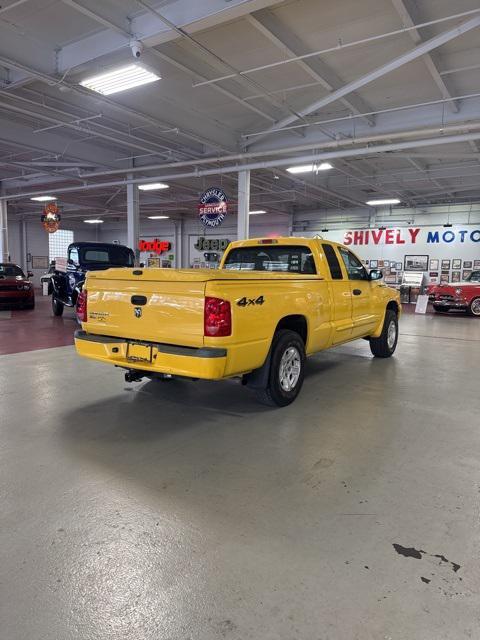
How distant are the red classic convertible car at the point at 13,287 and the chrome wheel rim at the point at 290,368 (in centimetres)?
1148

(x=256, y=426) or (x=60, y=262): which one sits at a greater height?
(x=60, y=262)

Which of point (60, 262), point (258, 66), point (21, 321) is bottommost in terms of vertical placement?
point (21, 321)

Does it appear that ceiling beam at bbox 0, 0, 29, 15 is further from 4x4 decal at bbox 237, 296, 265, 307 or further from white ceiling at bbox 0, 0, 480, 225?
4x4 decal at bbox 237, 296, 265, 307

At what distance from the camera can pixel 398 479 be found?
306cm

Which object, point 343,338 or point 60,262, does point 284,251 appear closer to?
point 343,338

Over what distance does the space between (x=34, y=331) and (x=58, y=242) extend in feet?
85.4

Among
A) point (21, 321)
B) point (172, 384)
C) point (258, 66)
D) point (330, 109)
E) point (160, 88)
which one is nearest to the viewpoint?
point (172, 384)

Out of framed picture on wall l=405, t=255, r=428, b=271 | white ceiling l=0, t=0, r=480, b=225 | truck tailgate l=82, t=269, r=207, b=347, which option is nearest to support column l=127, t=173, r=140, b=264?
white ceiling l=0, t=0, r=480, b=225

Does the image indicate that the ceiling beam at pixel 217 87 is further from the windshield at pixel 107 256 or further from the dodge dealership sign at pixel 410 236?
the dodge dealership sign at pixel 410 236

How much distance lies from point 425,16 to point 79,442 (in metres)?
7.32

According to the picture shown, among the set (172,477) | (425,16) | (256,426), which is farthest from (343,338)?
(425,16)

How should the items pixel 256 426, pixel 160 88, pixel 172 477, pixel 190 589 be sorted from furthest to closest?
pixel 160 88, pixel 256 426, pixel 172 477, pixel 190 589

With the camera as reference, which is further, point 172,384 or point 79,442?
point 172,384

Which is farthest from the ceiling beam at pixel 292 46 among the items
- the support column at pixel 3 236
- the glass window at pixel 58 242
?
the glass window at pixel 58 242
